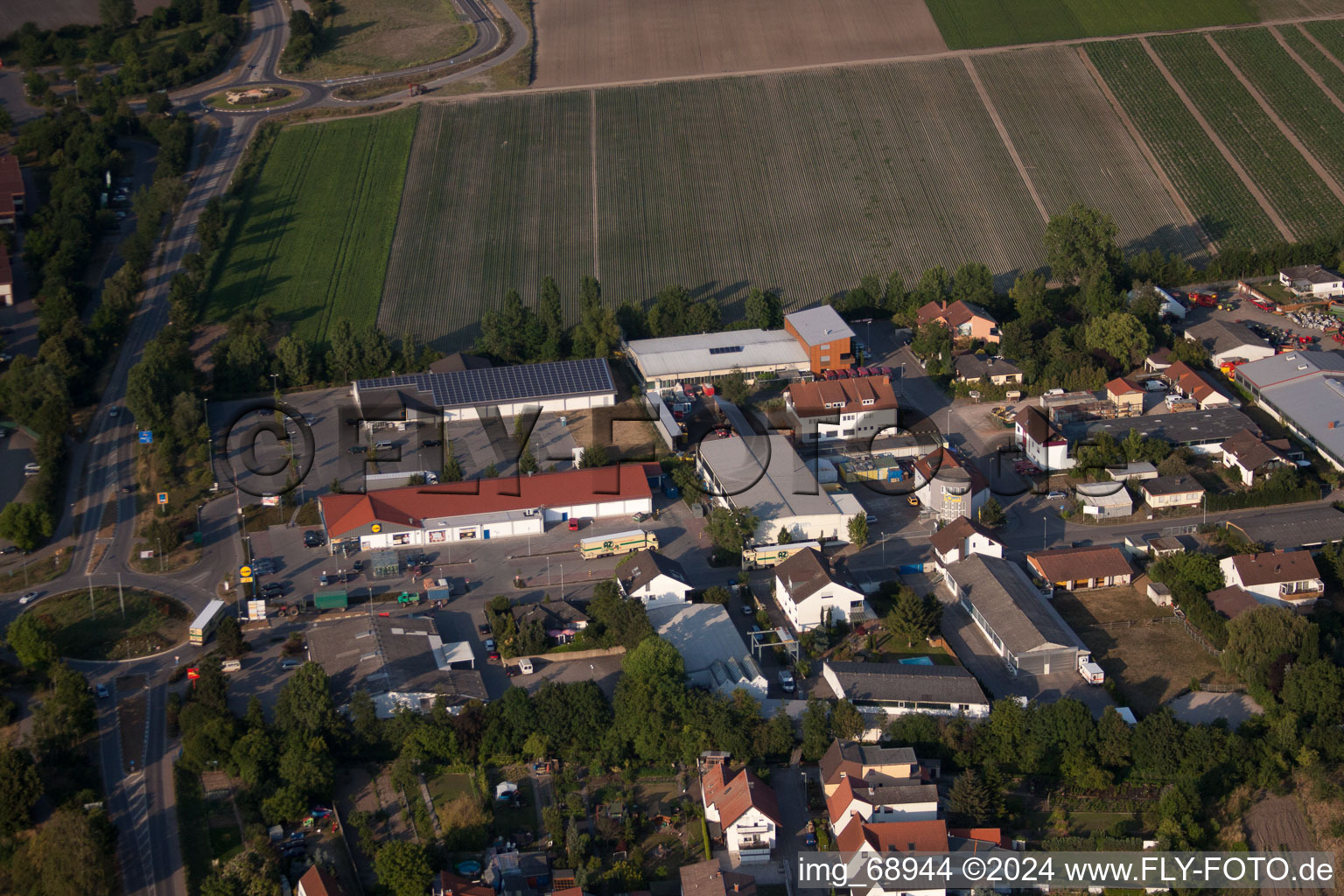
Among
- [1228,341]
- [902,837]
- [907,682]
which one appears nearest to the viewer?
[902,837]

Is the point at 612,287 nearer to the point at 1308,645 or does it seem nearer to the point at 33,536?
the point at 33,536

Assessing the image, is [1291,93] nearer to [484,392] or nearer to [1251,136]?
[1251,136]

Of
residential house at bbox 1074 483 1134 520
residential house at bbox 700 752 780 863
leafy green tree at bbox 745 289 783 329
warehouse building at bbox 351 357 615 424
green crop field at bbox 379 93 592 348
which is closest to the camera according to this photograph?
residential house at bbox 700 752 780 863

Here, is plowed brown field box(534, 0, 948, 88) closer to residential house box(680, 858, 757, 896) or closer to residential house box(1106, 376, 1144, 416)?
residential house box(1106, 376, 1144, 416)

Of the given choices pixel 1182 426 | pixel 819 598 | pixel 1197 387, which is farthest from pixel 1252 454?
pixel 819 598

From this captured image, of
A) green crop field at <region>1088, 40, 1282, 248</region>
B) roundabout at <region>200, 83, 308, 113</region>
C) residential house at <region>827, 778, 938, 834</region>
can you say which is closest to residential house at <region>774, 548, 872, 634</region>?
residential house at <region>827, 778, 938, 834</region>

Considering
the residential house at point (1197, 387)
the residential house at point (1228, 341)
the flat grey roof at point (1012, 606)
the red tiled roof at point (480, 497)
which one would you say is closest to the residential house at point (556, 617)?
the red tiled roof at point (480, 497)

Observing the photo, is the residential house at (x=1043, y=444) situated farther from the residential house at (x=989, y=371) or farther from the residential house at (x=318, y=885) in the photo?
the residential house at (x=318, y=885)
